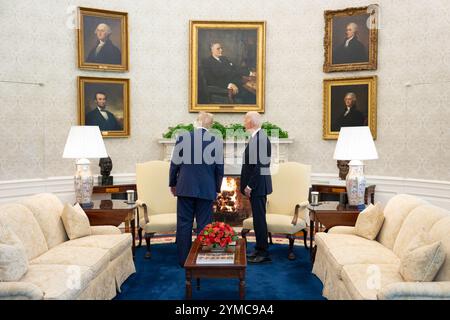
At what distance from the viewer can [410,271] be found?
3.27 meters

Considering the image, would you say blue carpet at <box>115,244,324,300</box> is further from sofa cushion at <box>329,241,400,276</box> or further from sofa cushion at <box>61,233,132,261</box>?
sofa cushion at <box>329,241,400,276</box>

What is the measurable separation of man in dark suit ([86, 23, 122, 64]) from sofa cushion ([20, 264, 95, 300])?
15.9 feet

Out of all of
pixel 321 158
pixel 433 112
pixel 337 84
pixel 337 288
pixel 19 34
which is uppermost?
pixel 19 34

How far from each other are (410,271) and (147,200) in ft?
13.7

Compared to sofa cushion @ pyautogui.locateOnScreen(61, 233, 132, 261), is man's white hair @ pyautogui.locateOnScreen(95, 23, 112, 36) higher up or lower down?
higher up

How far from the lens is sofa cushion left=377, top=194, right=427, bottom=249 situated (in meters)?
4.57

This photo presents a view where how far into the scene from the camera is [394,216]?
472 cm

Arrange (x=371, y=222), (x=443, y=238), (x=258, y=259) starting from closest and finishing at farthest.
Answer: (x=443, y=238)
(x=371, y=222)
(x=258, y=259)

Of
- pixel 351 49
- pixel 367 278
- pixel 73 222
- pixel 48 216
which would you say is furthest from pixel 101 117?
pixel 367 278

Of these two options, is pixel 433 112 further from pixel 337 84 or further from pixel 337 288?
pixel 337 288

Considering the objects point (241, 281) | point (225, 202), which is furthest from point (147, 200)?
point (241, 281)

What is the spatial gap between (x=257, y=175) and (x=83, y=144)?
2.19 meters

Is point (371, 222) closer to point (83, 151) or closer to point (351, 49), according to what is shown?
point (83, 151)

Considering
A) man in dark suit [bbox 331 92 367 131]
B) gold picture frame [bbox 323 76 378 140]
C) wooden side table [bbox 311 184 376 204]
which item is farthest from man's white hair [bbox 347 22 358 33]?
wooden side table [bbox 311 184 376 204]
